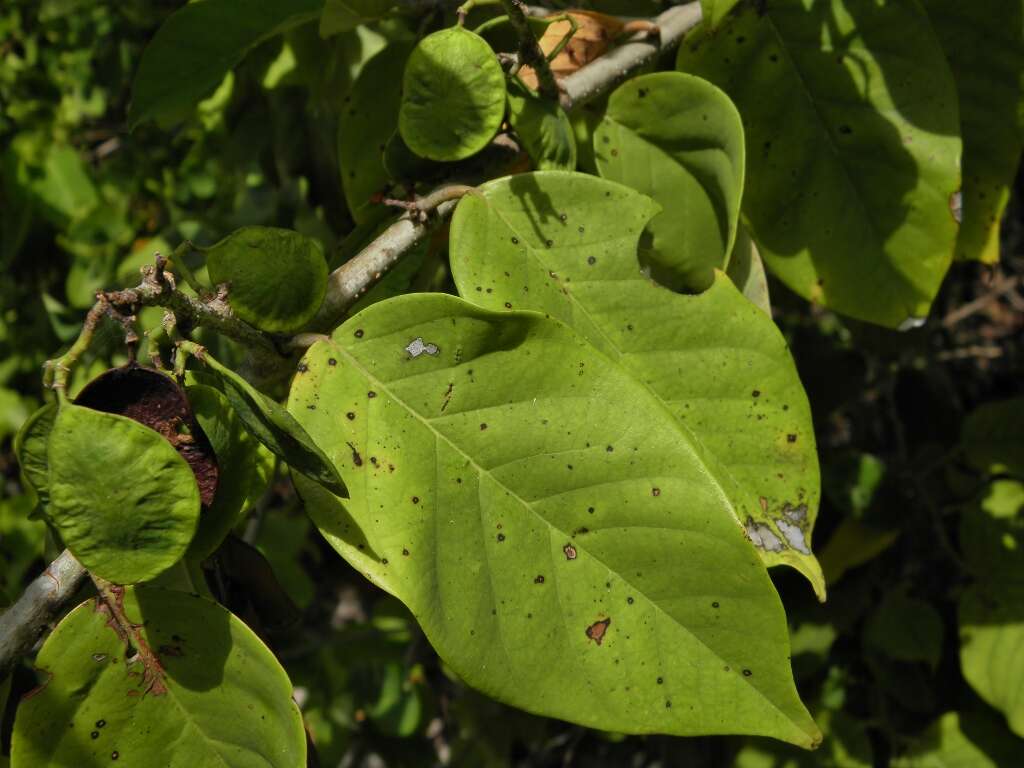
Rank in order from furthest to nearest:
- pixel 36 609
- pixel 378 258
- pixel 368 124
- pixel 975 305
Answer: pixel 975 305 < pixel 368 124 < pixel 378 258 < pixel 36 609

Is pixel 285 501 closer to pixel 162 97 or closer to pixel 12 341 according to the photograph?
pixel 12 341

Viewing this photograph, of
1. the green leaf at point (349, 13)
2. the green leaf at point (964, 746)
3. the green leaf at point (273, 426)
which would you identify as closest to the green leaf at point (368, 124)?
the green leaf at point (349, 13)

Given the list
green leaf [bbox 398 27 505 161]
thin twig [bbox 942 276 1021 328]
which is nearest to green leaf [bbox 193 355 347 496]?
green leaf [bbox 398 27 505 161]

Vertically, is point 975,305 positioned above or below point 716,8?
below

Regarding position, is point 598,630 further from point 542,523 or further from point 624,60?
point 624,60

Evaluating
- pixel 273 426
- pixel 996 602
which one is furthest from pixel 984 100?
pixel 273 426

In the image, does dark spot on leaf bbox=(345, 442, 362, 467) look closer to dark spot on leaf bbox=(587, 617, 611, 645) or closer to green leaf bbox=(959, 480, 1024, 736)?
dark spot on leaf bbox=(587, 617, 611, 645)
